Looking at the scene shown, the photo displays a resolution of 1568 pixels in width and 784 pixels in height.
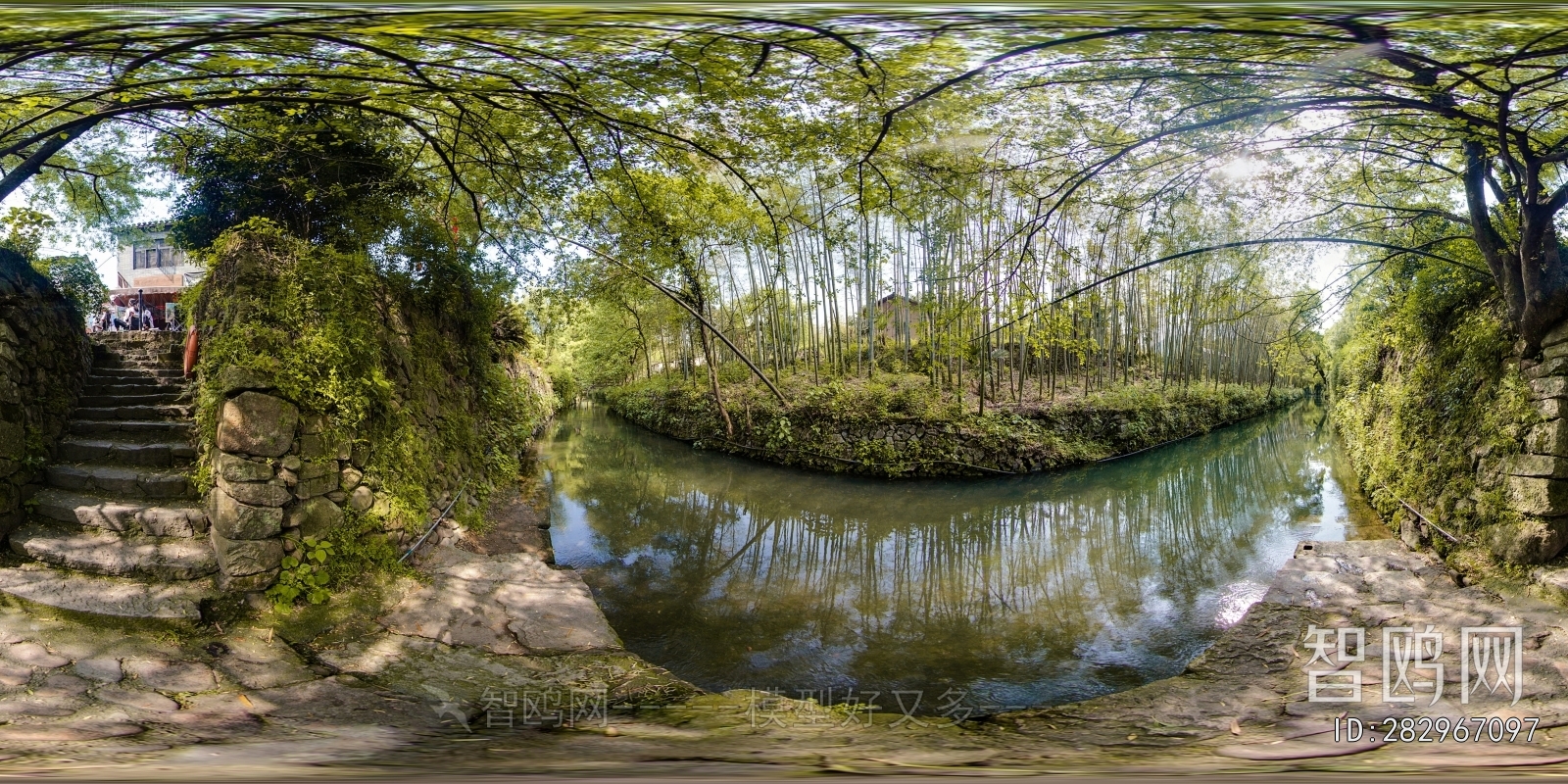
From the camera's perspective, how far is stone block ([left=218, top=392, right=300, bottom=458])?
7.07ft

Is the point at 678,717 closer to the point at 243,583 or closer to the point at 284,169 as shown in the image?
the point at 284,169

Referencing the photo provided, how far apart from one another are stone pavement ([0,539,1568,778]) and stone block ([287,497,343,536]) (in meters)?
1.53

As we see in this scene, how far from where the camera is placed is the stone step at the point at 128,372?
1.34m

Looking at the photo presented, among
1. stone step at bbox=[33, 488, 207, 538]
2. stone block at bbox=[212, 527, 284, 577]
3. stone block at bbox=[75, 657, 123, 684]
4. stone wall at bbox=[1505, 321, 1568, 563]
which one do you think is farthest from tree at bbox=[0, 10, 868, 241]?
stone wall at bbox=[1505, 321, 1568, 563]

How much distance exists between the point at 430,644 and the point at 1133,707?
144cm

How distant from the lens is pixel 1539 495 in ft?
4.12

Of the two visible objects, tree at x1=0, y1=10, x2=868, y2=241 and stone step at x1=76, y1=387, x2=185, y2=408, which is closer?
tree at x1=0, y1=10, x2=868, y2=241

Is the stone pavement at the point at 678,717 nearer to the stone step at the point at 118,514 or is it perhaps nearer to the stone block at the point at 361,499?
the stone step at the point at 118,514

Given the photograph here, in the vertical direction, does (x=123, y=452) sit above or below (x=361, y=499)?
above

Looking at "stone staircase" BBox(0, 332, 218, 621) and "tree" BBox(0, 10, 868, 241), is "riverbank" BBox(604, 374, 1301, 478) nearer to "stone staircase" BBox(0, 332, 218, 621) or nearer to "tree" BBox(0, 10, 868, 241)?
"tree" BBox(0, 10, 868, 241)

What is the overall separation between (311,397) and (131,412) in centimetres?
90

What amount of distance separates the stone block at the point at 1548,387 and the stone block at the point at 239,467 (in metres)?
4.00

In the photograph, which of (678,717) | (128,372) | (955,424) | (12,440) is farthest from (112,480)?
(955,424)

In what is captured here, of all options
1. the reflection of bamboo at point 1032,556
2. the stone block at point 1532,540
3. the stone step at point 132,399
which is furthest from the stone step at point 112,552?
the stone block at point 1532,540
